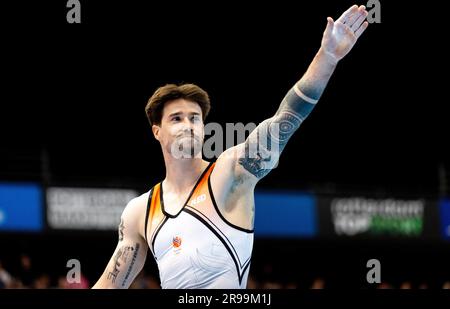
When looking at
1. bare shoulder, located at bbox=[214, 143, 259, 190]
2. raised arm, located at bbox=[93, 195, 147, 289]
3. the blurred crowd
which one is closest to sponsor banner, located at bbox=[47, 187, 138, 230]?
the blurred crowd

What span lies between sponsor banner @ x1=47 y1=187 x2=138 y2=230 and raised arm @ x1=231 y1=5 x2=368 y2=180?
11.9 m

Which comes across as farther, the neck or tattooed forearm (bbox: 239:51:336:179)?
the neck

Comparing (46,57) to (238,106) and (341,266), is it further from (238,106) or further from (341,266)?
(341,266)

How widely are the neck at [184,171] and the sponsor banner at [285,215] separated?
12350 millimetres

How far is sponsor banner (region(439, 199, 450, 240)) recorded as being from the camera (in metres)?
20.5

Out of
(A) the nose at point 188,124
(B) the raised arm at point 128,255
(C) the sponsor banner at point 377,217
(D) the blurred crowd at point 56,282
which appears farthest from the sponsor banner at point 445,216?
(A) the nose at point 188,124

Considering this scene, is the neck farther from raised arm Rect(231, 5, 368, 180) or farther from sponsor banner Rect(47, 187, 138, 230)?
sponsor banner Rect(47, 187, 138, 230)

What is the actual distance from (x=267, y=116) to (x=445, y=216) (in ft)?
17.5

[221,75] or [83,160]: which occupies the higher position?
[221,75]

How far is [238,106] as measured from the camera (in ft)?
74.6

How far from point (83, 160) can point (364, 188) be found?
7.49m

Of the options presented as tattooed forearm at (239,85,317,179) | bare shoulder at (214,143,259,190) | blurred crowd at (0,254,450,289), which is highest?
tattooed forearm at (239,85,317,179)

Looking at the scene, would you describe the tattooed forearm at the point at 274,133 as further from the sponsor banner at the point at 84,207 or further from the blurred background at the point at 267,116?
→ the blurred background at the point at 267,116
